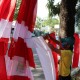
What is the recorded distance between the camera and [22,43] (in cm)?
672

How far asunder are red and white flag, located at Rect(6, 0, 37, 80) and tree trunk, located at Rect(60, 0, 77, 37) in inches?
95.4

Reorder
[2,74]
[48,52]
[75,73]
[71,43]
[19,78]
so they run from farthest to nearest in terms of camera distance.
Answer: [75,73] < [71,43] < [48,52] < [19,78] < [2,74]

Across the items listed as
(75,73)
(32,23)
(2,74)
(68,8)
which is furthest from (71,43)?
(2,74)

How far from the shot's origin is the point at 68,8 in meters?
9.03

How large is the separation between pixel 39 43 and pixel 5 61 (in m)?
0.90

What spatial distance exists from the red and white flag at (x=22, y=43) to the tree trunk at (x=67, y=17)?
2423 millimetres

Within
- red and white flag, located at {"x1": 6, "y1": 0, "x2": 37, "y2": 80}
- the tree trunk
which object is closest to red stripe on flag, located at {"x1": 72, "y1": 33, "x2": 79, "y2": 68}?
the tree trunk

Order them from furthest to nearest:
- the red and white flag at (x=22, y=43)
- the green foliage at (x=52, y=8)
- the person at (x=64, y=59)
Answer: the green foliage at (x=52, y=8), the person at (x=64, y=59), the red and white flag at (x=22, y=43)

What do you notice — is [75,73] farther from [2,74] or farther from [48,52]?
[2,74]

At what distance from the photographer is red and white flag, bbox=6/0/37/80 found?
6.60 meters

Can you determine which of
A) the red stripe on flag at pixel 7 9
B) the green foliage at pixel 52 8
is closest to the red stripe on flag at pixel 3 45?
the red stripe on flag at pixel 7 9

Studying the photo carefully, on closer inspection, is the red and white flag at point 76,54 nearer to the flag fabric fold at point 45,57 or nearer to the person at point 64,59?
the person at point 64,59

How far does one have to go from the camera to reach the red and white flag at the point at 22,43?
6.60 metres

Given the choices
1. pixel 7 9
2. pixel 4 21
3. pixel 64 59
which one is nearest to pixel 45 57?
pixel 64 59
